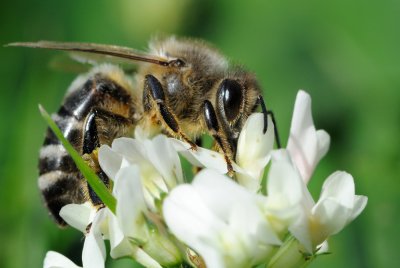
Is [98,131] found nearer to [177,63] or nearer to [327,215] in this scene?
[177,63]

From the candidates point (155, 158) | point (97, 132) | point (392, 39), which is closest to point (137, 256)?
point (155, 158)

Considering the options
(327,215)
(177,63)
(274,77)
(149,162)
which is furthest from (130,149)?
(274,77)

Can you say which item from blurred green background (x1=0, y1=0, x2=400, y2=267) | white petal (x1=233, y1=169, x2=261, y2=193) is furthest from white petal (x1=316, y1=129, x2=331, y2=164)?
blurred green background (x1=0, y1=0, x2=400, y2=267)

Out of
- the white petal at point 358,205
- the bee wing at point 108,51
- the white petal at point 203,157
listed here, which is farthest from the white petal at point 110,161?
the white petal at point 358,205

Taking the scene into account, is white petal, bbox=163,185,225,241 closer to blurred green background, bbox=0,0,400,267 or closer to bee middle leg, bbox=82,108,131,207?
bee middle leg, bbox=82,108,131,207

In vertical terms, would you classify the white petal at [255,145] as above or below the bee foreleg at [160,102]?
below

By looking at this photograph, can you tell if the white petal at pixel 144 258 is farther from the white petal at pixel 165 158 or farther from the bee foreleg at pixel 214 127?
the bee foreleg at pixel 214 127

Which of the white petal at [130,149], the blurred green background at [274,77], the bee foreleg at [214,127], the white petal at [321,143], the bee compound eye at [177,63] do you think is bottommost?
the blurred green background at [274,77]

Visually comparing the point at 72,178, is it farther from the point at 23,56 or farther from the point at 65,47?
Answer: the point at 23,56
